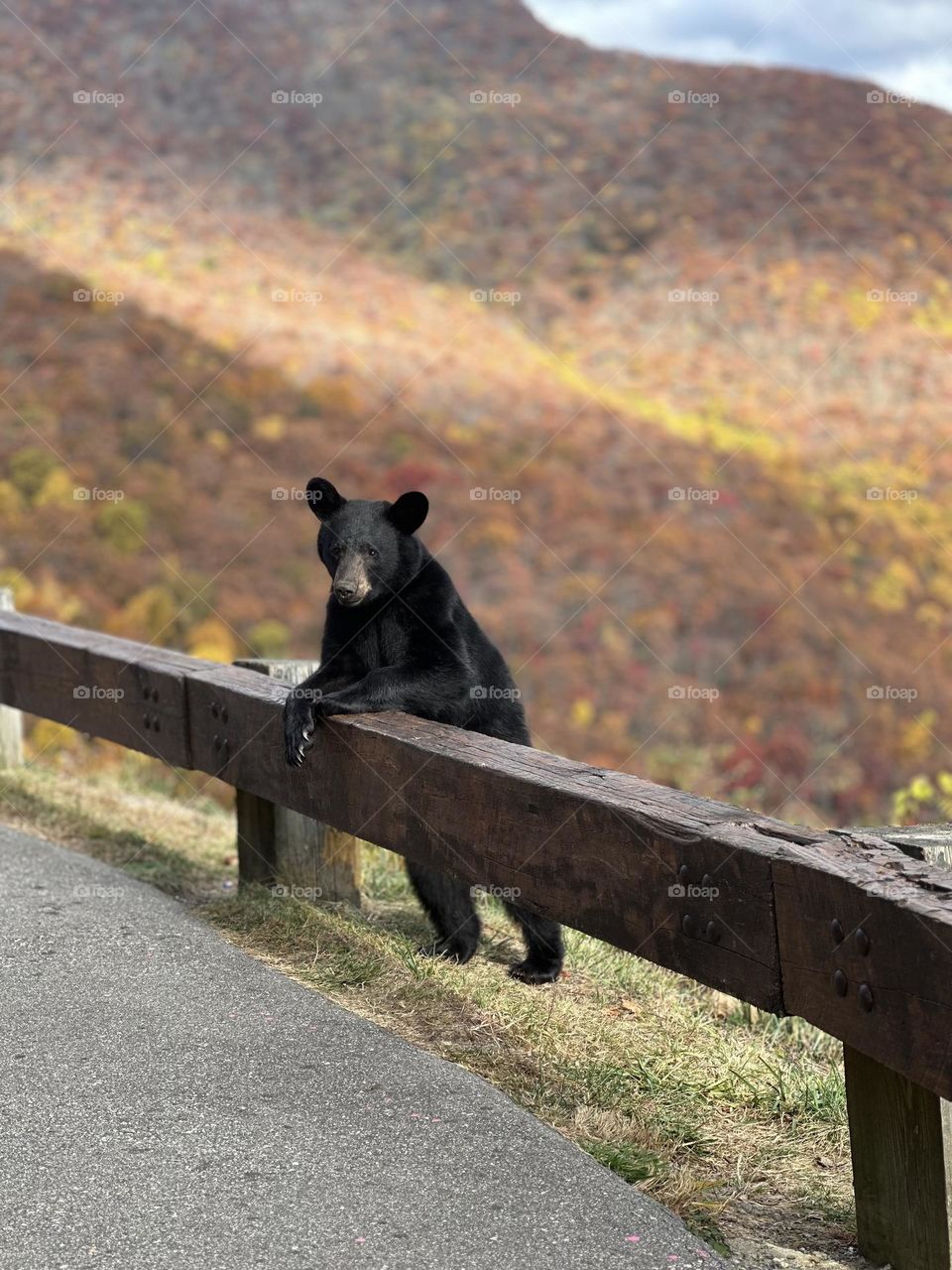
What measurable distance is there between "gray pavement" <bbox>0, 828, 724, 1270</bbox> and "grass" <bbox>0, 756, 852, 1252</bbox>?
148mm

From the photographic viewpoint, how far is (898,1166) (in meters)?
2.59

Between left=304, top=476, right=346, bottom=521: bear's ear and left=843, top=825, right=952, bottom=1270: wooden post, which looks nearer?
left=843, top=825, right=952, bottom=1270: wooden post

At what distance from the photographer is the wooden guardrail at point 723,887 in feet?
7.94

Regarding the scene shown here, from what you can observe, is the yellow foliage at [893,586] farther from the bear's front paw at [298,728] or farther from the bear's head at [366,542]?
the bear's front paw at [298,728]

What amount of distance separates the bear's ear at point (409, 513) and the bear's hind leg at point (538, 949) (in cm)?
123

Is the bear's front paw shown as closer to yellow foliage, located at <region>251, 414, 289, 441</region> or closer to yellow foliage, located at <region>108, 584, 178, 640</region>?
yellow foliage, located at <region>108, 584, 178, 640</region>

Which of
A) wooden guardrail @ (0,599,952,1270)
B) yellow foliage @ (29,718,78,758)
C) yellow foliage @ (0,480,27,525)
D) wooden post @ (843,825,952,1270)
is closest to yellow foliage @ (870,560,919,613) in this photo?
yellow foliage @ (0,480,27,525)

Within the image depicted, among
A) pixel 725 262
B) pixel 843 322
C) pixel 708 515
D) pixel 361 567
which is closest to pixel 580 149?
pixel 725 262

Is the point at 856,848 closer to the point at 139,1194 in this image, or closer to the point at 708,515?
the point at 139,1194

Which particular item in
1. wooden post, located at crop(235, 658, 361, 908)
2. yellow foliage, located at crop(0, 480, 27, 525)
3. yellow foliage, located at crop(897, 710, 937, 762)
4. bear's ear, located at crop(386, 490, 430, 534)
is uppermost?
bear's ear, located at crop(386, 490, 430, 534)

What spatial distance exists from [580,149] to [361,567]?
4101 cm

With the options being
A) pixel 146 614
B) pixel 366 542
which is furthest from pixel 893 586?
pixel 366 542

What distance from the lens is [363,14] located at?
154 ft

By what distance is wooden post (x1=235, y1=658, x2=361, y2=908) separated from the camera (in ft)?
15.5
